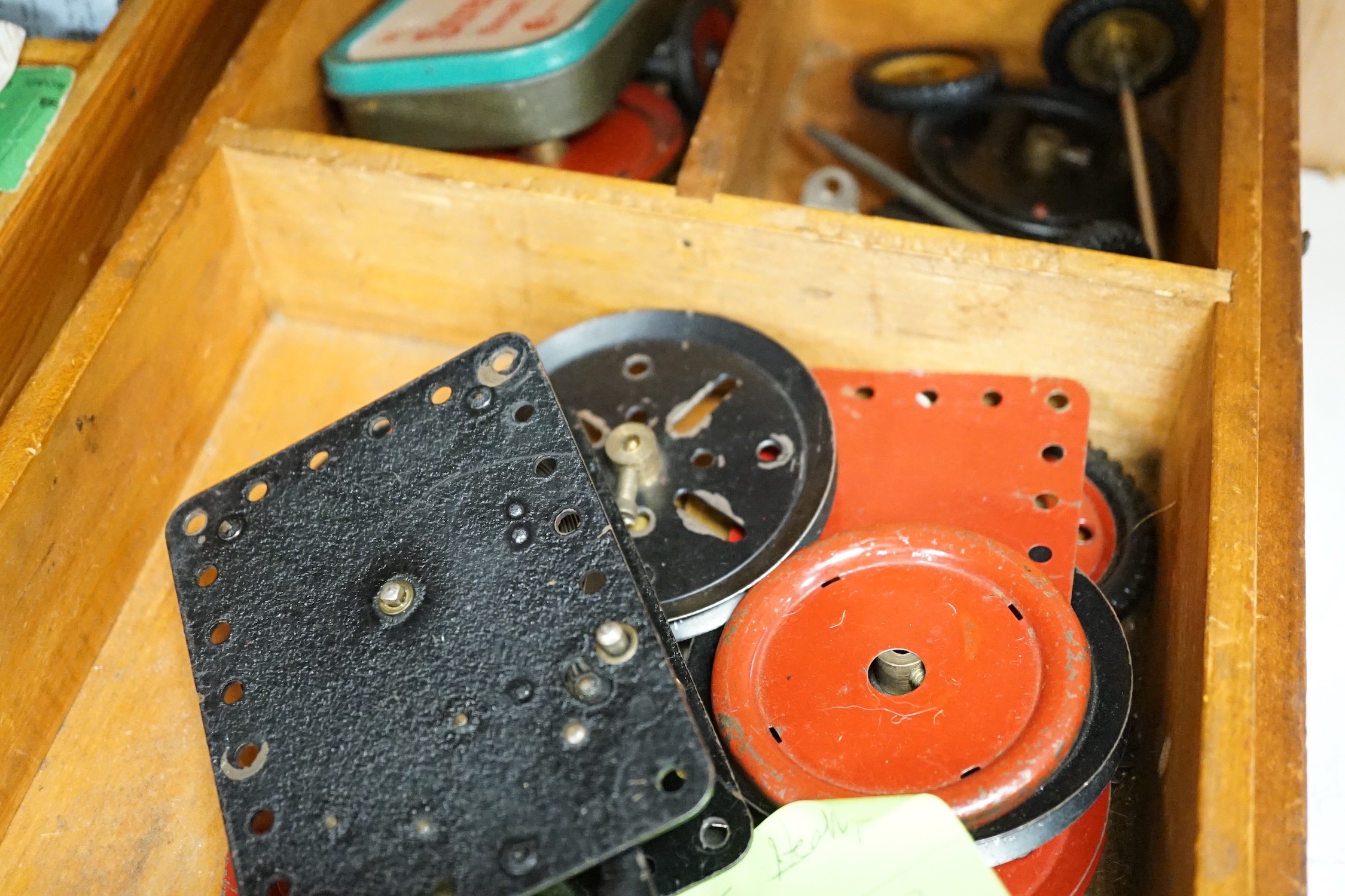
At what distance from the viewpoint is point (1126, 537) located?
98cm

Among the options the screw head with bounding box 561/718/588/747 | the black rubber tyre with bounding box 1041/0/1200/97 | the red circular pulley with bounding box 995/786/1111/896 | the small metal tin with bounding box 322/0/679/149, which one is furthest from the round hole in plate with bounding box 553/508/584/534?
the black rubber tyre with bounding box 1041/0/1200/97

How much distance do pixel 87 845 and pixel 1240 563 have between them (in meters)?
0.84

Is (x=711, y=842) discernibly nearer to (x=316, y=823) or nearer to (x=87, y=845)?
(x=316, y=823)

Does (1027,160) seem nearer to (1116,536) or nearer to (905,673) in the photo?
(1116,536)

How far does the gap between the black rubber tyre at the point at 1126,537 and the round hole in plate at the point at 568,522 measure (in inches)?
16.9

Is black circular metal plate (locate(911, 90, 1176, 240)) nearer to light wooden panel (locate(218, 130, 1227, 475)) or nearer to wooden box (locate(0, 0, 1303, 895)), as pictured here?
wooden box (locate(0, 0, 1303, 895))

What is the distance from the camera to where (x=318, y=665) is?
749 millimetres

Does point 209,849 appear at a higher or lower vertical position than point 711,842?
lower

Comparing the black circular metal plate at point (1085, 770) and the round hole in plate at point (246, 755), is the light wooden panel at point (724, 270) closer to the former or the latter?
the black circular metal plate at point (1085, 770)

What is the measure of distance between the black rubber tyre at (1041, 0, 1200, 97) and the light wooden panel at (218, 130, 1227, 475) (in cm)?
47

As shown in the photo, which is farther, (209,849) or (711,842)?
(209,849)

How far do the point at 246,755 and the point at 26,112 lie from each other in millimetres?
660

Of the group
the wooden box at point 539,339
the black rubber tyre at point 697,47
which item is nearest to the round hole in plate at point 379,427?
the wooden box at point 539,339

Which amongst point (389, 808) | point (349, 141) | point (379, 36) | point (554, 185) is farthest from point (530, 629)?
point (379, 36)
